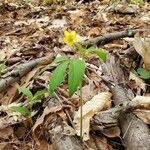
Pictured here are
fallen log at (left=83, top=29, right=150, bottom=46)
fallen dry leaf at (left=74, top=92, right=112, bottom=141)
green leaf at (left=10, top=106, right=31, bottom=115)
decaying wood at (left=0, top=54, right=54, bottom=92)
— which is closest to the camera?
fallen dry leaf at (left=74, top=92, right=112, bottom=141)

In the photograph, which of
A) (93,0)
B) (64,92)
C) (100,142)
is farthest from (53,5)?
(100,142)

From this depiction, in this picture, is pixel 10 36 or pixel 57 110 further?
pixel 10 36

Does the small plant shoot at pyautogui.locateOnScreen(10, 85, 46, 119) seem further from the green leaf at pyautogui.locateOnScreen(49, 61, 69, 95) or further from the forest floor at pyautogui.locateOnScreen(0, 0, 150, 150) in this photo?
the green leaf at pyautogui.locateOnScreen(49, 61, 69, 95)

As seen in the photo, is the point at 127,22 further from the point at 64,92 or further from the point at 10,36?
the point at 64,92

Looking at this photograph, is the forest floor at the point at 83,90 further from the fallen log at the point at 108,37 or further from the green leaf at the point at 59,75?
the green leaf at the point at 59,75

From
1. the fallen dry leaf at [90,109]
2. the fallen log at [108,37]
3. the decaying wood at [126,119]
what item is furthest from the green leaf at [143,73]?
the fallen log at [108,37]

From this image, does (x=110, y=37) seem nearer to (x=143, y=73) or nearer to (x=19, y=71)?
(x=143, y=73)

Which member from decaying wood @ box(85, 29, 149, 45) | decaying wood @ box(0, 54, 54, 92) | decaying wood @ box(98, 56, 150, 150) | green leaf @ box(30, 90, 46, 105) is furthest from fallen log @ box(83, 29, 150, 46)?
green leaf @ box(30, 90, 46, 105)
